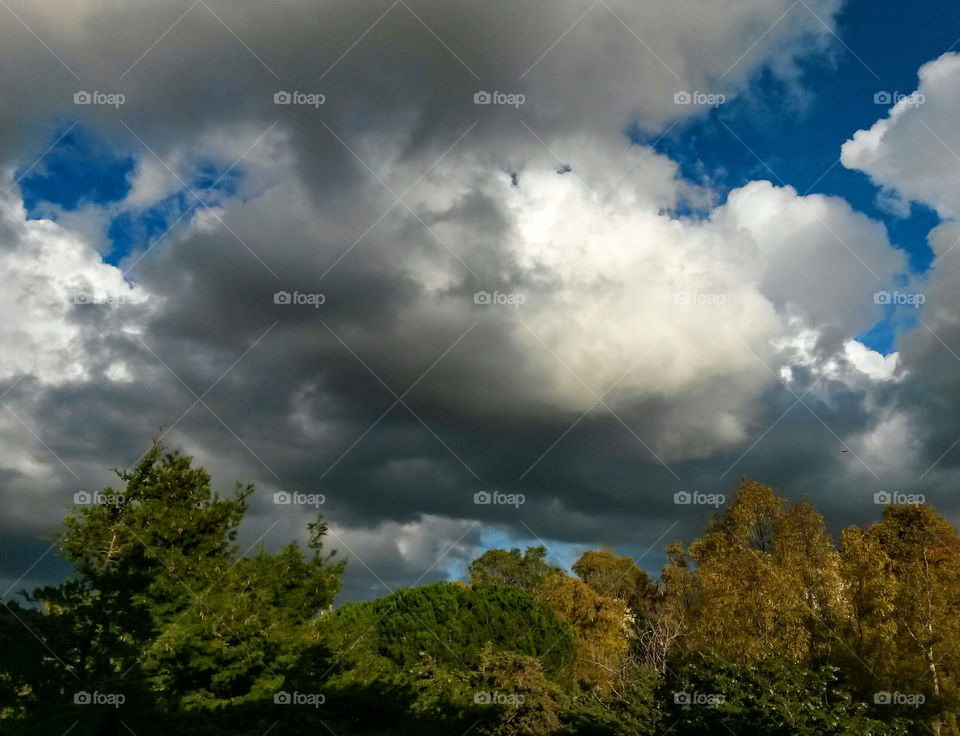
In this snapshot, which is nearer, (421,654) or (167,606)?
(167,606)

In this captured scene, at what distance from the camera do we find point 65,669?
9.44 m

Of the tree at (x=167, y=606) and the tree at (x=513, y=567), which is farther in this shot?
the tree at (x=513, y=567)

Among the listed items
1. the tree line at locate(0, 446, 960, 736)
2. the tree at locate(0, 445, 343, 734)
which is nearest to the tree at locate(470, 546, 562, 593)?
the tree line at locate(0, 446, 960, 736)

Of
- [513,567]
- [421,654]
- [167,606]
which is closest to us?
[167,606]

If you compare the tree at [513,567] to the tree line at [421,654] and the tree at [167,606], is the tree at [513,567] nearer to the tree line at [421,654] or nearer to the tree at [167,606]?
the tree line at [421,654]

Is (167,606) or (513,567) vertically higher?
(513,567)

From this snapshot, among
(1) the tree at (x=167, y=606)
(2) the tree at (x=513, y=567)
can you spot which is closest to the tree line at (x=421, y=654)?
(1) the tree at (x=167, y=606)

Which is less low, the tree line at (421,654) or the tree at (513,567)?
the tree at (513,567)

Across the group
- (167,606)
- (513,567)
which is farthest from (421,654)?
(513,567)

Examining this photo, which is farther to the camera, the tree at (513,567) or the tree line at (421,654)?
the tree at (513,567)

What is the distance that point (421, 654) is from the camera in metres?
36.3

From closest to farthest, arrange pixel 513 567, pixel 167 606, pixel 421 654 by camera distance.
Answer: pixel 167 606 → pixel 421 654 → pixel 513 567

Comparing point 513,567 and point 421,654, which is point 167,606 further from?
point 513,567

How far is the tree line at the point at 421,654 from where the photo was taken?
1012cm
